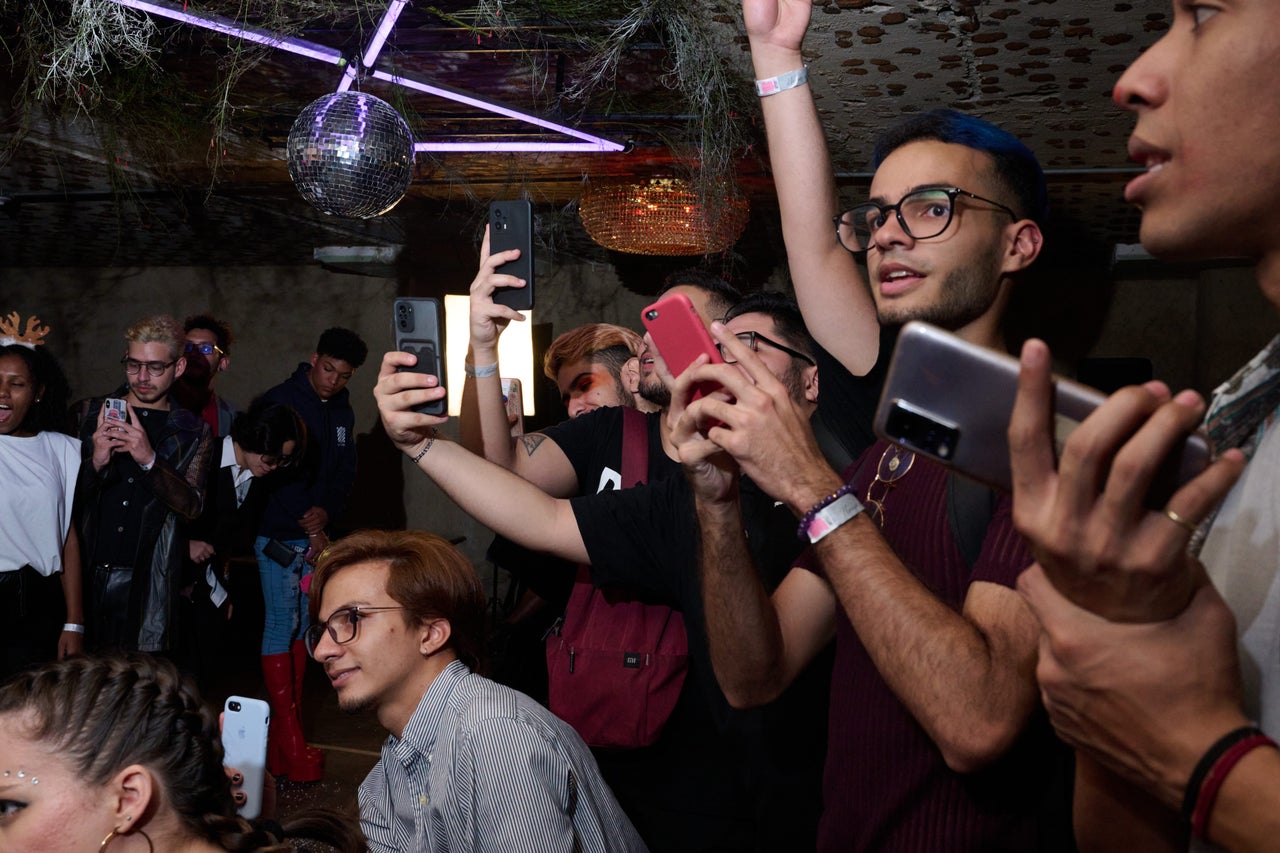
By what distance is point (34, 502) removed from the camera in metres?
3.50

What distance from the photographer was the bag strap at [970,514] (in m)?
1.12

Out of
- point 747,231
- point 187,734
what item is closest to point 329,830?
point 187,734

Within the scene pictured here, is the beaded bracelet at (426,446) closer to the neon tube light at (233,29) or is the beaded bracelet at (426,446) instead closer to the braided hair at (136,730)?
the braided hair at (136,730)

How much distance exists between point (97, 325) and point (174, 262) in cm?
86

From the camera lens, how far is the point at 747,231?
20.6ft

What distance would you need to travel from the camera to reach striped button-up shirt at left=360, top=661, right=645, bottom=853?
1575 millimetres

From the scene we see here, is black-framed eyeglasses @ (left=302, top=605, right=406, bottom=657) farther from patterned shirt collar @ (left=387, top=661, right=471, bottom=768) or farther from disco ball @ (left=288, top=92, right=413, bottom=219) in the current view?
disco ball @ (left=288, top=92, right=413, bottom=219)

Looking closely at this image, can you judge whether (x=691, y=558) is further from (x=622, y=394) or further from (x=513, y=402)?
(x=622, y=394)

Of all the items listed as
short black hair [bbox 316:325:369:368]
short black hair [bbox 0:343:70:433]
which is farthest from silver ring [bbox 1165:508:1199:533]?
short black hair [bbox 316:325:369:368]

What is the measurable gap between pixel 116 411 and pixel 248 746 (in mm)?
2384

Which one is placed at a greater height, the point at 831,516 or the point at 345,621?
the point at 831,516

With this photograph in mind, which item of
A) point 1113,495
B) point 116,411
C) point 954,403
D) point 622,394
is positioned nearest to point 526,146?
point 622,394

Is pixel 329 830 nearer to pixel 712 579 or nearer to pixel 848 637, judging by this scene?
pixel 712 579

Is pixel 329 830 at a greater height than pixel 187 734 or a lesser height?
lesser
